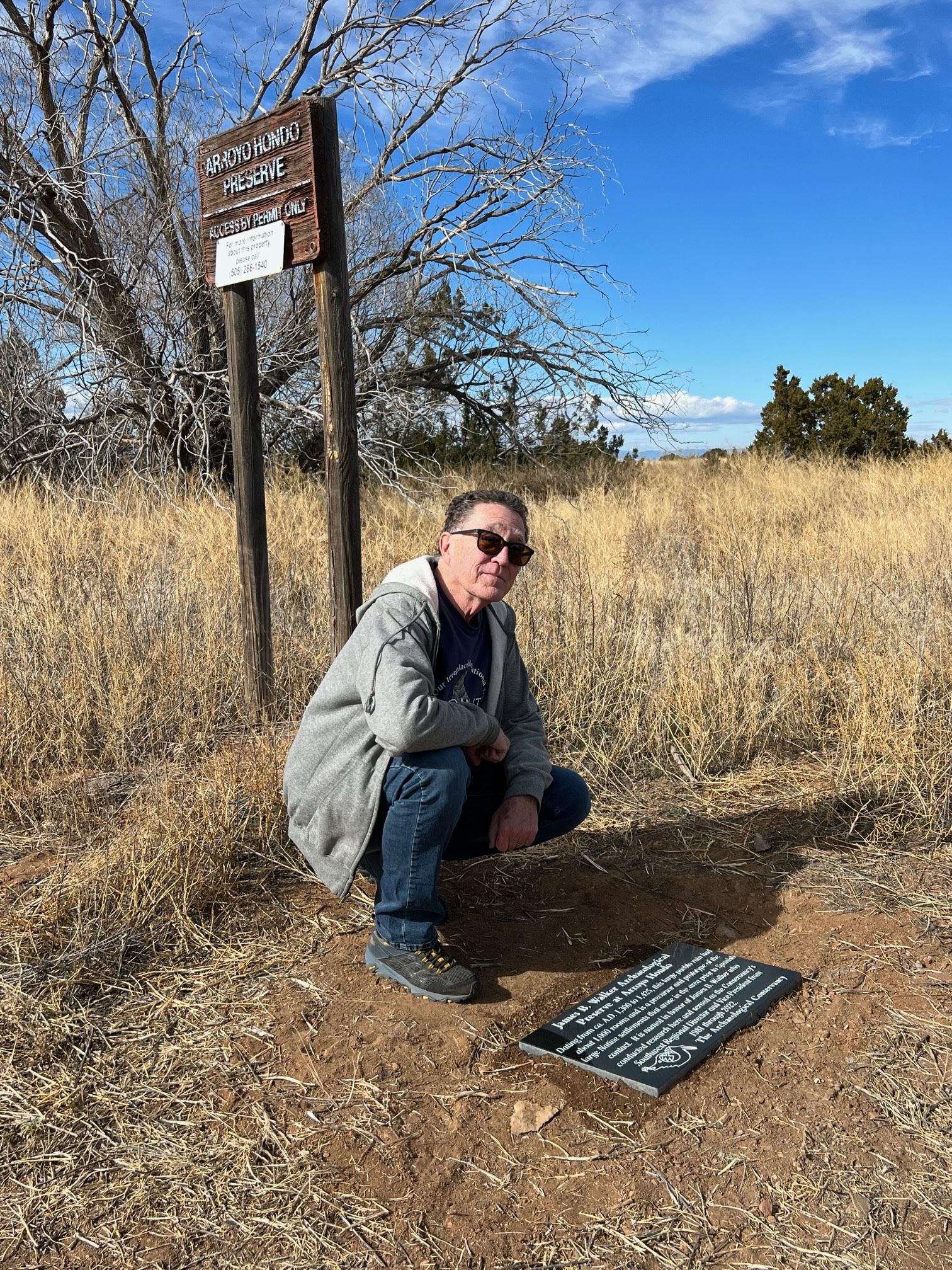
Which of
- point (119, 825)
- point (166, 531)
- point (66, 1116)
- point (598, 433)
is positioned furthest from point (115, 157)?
point (66, 1116)

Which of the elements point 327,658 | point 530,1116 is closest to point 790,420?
point 327,658

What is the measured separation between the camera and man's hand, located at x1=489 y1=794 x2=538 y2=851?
9.61 ft

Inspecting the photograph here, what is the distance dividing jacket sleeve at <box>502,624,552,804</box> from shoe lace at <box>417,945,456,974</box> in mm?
483

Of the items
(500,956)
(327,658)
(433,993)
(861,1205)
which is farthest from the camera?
(327,658)

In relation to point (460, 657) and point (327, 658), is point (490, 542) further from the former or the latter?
point (327, 658)

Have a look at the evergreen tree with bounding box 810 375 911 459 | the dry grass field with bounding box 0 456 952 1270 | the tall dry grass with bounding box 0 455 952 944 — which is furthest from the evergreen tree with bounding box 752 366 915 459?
the dry grass field with bounding box 0 456 952 1270

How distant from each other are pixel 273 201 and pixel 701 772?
2969 mm

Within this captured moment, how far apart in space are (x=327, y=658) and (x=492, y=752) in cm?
241

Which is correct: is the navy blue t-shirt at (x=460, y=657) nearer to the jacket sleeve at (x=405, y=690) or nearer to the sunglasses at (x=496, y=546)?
the jacket sleeve at (x=405, y=690)

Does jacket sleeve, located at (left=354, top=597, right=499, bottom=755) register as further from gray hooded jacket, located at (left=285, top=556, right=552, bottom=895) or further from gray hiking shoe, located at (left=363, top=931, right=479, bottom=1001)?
gray hiking shoe, located at (left=363, top=931, right=479, bottom=1001)

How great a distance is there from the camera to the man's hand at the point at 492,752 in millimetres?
2941

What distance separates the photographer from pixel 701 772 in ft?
14.5

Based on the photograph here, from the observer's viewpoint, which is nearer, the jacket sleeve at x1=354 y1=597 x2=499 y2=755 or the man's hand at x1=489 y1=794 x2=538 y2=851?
the jacket sleeve at x1=354 y1=597 x2=499 y2=755

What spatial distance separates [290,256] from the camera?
4.05 metres
